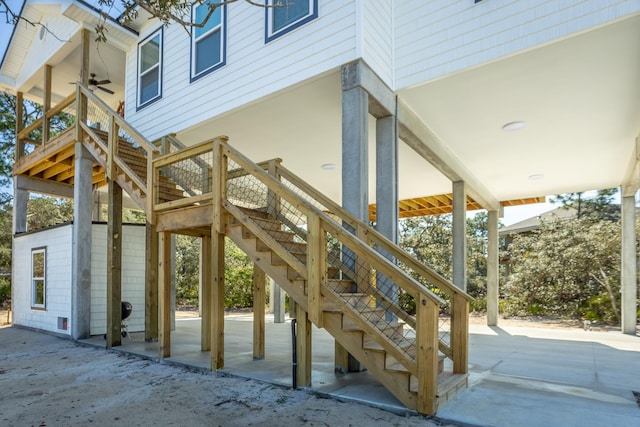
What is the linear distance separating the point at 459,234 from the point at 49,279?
839cm

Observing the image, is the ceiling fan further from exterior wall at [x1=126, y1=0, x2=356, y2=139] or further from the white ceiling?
the white ceiling

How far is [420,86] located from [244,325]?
23.0ft

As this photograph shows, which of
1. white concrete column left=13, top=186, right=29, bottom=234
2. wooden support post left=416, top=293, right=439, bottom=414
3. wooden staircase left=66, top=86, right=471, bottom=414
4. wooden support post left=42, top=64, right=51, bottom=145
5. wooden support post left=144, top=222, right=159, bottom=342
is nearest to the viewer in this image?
wooden support post left=416, top=293, right=439, bottom=414

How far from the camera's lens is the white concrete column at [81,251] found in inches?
280

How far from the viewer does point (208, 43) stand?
6.65 metres

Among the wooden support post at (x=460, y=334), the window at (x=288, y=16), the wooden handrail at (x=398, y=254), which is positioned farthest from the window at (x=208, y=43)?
the wooden support post at (x=460, y=334)

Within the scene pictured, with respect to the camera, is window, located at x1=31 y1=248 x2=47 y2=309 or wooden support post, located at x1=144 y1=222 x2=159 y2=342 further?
window, located at x1=31 y1=248 x2=47 y2=309

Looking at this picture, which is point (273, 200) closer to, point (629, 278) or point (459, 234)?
point (459, 234)

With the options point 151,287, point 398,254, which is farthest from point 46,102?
point 398,254

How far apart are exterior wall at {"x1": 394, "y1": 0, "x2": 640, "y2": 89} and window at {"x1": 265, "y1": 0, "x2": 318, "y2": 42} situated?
3.78 ft

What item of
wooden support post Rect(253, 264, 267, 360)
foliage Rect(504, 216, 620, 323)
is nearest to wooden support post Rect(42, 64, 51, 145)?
wooden support post Rect(253, 264, 267, 360)

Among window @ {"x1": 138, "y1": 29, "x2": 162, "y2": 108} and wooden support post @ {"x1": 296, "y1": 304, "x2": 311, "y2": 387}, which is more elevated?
window @ {"x1": 138, "y1": 29, "x2": 162, "y2": 108}

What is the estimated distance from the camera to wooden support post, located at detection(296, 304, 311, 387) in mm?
4066

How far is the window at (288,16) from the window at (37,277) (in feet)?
21.5
